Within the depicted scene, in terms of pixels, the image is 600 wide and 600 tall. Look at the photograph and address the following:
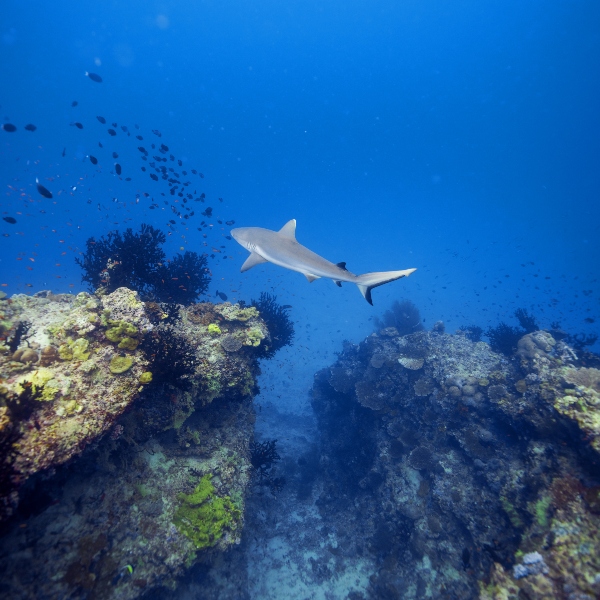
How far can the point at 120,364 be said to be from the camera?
18.9 feet

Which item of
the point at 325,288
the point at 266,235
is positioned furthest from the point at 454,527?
the point at 325,288

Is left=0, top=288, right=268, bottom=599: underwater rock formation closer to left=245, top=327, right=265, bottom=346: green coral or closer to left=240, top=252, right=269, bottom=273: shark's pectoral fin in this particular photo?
left=245, top=327, right=265, bottom=346: green coral

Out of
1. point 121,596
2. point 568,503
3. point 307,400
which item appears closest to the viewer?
point 121,596

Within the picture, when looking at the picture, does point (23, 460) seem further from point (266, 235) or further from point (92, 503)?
point (266, 235)

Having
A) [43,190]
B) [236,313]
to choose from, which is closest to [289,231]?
[236,313]

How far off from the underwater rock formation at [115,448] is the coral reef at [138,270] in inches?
70.4

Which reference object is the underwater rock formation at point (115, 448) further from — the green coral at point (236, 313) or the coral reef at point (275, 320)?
the coral reef at point (275, 320)

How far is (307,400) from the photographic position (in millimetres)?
23750

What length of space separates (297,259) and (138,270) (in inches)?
256

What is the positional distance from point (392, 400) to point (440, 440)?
8.03 ft

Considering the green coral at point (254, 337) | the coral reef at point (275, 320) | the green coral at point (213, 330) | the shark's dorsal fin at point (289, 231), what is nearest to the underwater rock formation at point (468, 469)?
the coral reef at point (275, 320)

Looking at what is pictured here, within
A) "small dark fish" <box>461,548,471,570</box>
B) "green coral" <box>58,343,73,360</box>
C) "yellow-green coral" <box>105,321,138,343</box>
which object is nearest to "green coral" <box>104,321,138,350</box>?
"yellow-green coral" <box>105,321,138,343</box>

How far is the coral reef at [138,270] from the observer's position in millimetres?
9445

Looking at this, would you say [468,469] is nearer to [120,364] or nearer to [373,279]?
[373,279]
